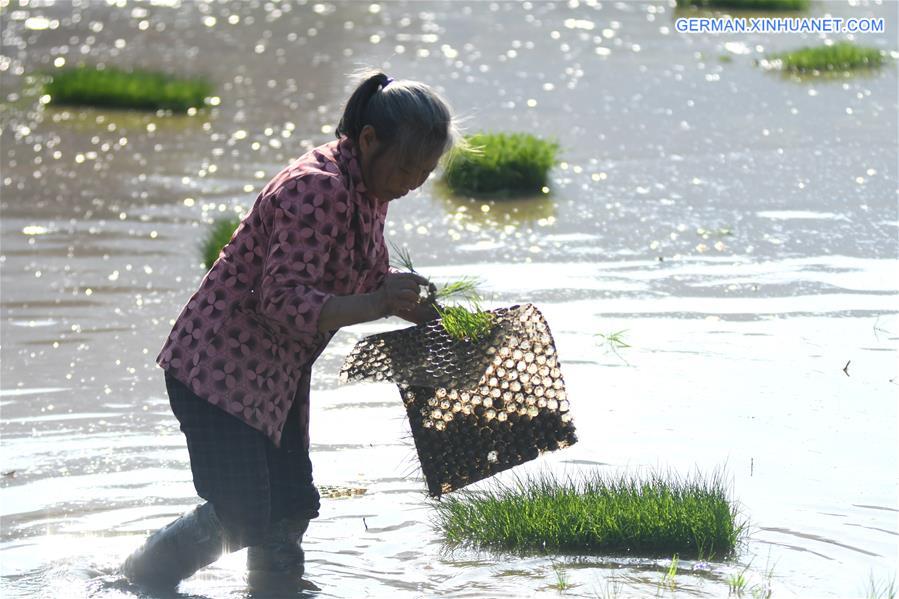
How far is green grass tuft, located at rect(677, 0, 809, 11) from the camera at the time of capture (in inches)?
622

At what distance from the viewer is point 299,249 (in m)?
3.34

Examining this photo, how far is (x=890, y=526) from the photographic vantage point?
4273 millimetres

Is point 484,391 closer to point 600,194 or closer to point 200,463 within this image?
point 200,463

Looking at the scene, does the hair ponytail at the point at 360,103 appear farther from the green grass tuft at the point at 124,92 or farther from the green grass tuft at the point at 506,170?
the green grass tuft at the point at 124,92

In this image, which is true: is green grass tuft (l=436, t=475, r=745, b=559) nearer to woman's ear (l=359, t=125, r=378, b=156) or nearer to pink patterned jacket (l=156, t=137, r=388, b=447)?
pink patterned jacket (l=156, t=137, r=388, b=447)

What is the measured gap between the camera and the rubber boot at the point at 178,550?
374 cm

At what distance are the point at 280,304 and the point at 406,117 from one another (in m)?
0.52

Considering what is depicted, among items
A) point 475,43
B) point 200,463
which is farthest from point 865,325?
point 475,43

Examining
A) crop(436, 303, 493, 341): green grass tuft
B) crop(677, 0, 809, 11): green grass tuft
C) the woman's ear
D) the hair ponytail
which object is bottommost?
crop(436, 303, 493, 341): green grass tuft

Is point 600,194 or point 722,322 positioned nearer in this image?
point 722,322

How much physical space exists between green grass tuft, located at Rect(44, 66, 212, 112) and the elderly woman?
8.02 m

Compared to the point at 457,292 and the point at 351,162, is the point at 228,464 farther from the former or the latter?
the point at 457,292

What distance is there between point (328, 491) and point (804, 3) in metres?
12.8

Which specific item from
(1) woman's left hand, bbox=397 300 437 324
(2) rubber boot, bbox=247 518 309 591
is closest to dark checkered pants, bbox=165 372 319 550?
(2) rubber boot, bbox=247 518 309 591
